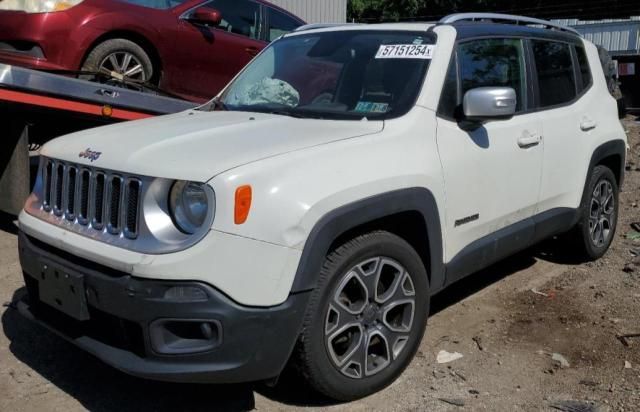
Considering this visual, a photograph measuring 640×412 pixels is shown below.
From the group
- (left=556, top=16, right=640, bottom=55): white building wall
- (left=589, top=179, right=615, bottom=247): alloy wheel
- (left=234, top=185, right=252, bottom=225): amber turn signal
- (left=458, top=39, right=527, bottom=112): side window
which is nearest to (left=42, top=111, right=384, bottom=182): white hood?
(left=234, top=185, right=252, bottom=225): amber turn signal

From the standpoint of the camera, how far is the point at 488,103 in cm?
385

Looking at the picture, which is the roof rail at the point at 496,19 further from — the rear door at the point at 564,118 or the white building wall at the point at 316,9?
the white building wall at the point at 316,9

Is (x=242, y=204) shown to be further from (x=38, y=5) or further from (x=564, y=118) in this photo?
(x=38, y=5)

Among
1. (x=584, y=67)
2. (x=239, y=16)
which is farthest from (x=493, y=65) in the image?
(x=239, y=16)

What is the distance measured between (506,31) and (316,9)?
551 inches

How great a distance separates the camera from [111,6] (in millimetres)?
6055

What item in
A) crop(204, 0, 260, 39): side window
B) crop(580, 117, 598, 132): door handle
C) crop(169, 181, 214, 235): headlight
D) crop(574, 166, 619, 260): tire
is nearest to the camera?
crop(169, 181, 214, 235): headlight

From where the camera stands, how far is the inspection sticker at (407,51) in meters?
4.05

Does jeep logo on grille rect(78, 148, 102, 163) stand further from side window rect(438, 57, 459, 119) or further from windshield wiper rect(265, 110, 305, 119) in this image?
side window rect(438, 57, 459, 119)

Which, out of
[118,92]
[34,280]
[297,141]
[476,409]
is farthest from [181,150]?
[118,92]

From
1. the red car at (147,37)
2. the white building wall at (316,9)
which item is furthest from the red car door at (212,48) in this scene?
the white building wall at (316,9)

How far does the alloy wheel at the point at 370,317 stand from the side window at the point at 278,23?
4.58m

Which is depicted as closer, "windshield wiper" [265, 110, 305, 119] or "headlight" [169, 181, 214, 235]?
"headlight" [169, 181, 214, 235]

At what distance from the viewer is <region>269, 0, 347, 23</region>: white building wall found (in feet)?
57.1
